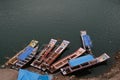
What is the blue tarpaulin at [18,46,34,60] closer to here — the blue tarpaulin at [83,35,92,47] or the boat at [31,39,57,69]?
the boat at [31,39,57,69]

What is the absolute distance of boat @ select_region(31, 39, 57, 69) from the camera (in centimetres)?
3152

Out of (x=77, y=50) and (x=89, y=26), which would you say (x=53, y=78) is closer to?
(x=77, y=50)

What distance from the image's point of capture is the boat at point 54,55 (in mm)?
31000

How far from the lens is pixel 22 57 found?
106ft

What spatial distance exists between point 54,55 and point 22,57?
12.3ft

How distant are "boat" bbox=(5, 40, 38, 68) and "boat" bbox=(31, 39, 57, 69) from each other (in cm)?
83

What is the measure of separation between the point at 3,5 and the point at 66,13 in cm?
1183

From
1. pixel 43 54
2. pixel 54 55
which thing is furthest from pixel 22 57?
pixel 54 55

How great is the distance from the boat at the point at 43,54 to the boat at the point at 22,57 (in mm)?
828

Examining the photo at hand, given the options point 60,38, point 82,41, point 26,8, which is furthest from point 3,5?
point 82,41

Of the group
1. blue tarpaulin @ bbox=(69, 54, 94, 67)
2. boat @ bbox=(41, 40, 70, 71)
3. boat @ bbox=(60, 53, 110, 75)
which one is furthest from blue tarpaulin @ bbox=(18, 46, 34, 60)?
blue tarpaulin @ bbox=(69, 54, 94, 67)

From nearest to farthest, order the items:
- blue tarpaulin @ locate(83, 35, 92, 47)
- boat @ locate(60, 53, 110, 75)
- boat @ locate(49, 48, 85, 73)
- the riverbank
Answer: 1. the riverbank
2. boat @ locate(60, 53, 110, 75)
3. boat @ locate(49, 48, 85, 73)
4. blue tarpaulin @ locate(83, 35, 92, 47)

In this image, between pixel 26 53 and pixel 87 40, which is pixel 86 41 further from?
pixel 26 53

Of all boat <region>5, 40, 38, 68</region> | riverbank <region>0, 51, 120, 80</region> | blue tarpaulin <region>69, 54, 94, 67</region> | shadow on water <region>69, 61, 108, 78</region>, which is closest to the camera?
riverbank <region>0, 51, 120, 80</region>
